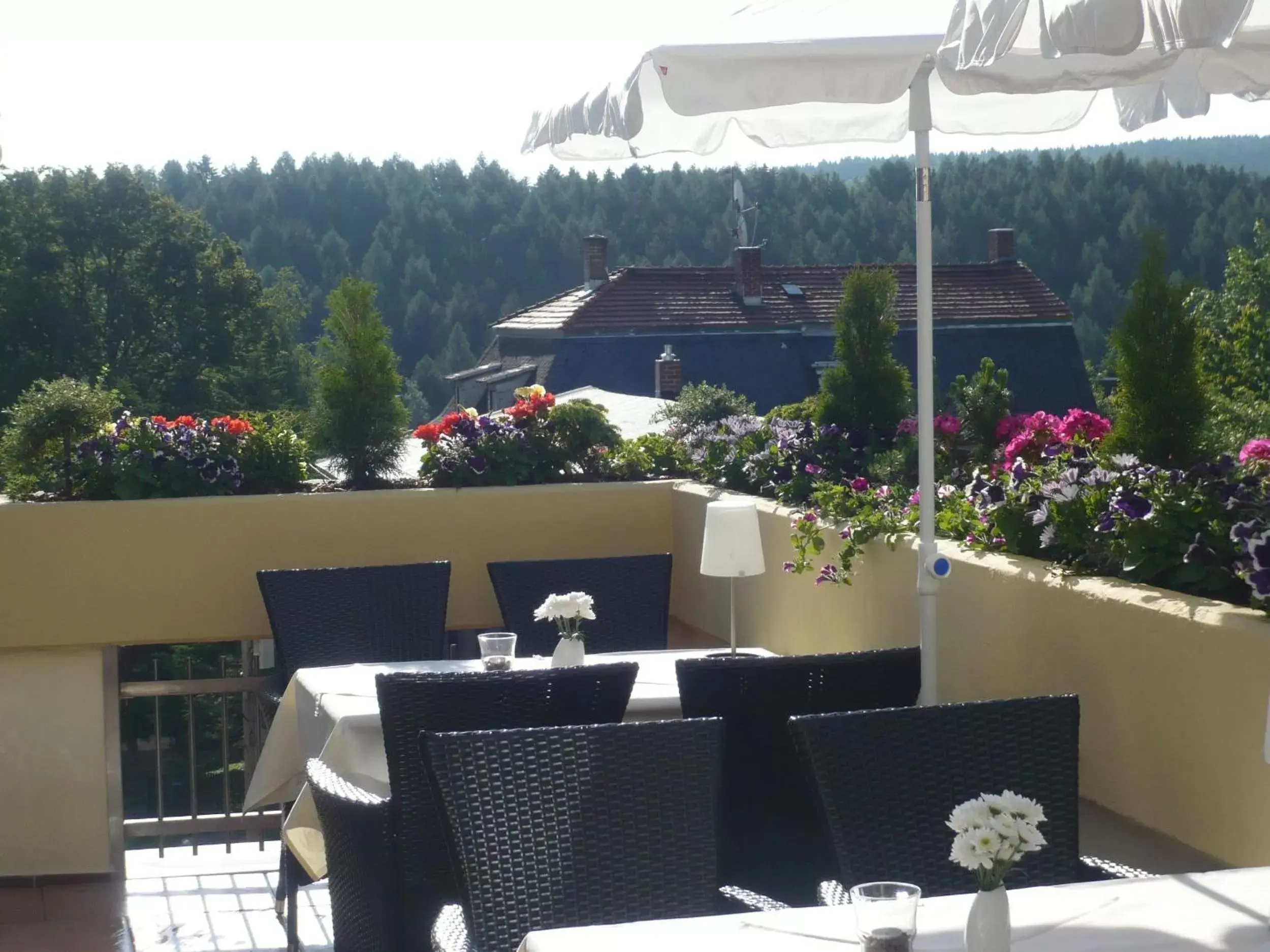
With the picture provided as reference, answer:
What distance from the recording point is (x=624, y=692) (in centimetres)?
331

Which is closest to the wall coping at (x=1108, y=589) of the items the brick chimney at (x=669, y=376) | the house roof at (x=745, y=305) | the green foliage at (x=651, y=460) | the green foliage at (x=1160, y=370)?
the green foliage at (x=1160, y=370)

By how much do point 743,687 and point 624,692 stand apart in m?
0.27

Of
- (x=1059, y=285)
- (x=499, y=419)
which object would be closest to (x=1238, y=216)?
(x=1059, y=285)

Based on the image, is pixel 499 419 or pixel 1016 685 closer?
pixel 1016 685

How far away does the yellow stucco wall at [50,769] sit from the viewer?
5.66m

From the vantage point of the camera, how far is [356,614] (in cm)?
512

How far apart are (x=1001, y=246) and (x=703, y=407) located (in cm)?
3096

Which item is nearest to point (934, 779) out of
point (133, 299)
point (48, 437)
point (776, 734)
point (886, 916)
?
point (776, 734)

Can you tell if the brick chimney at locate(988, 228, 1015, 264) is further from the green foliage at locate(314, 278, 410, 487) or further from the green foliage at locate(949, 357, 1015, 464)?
the green foliage at locate(949, 357, 1015, 464)

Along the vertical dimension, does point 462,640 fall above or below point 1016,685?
below

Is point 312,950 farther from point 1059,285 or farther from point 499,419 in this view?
point 1059,285

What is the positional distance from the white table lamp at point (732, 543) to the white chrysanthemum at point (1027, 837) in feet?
8.31

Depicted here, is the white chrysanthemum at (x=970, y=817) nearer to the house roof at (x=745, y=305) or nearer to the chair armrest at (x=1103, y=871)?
the chair armrest at (x=1103, y=871)

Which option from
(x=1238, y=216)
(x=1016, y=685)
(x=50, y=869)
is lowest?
(x=50, y=869)
